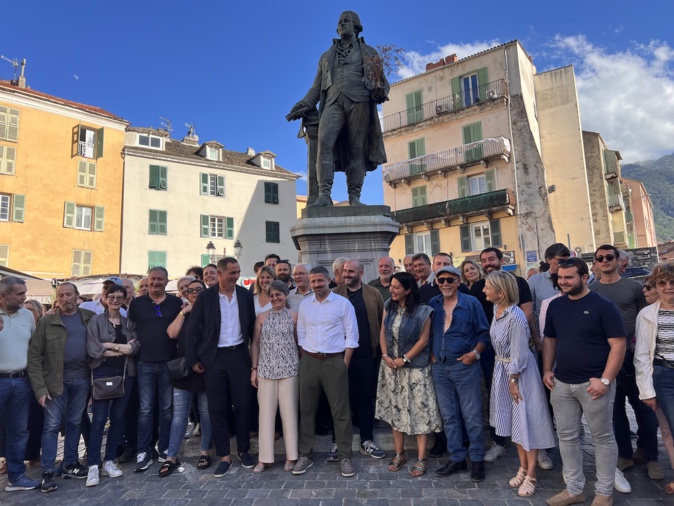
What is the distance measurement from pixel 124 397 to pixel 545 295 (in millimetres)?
4682

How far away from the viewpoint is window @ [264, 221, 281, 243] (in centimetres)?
3154

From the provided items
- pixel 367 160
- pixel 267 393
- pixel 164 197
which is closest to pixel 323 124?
pixel 367 160

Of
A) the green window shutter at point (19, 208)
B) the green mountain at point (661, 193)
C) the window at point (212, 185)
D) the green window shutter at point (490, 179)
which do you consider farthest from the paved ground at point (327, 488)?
the green mountain at point (661, 193)

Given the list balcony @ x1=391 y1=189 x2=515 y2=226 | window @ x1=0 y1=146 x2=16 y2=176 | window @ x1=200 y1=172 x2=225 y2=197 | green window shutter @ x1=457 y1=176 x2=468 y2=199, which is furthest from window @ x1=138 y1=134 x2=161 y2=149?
green window shutter @ x1=457 y1=176 x2=468 y2=199

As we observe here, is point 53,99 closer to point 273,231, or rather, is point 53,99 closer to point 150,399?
point 273,231

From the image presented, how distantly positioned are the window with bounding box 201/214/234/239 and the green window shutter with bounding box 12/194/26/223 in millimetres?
9527

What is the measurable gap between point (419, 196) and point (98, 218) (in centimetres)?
1958

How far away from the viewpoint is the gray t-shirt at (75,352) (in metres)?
4.57

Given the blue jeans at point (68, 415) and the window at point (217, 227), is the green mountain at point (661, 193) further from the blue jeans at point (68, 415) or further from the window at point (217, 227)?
the blue jeans at point (68, 415)

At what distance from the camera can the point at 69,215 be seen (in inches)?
980

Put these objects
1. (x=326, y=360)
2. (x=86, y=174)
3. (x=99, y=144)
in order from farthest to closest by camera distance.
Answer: (x=99, y=144) → (x=86, y=174) → (x=326, y=360)

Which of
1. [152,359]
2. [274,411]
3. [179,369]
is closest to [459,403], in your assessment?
[274,411]

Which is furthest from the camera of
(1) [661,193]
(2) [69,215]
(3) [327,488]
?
(1) [661,193]

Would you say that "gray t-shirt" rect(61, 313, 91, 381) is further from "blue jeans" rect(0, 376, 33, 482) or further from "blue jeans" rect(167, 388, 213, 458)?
"blue jeans" rect(167, 388, 213, 458)
